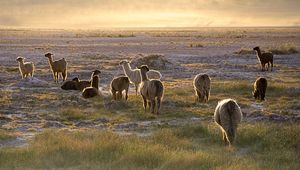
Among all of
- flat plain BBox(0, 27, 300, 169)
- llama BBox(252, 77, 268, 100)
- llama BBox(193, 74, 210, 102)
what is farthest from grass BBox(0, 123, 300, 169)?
llama BBox(252, 77, 268, 100)

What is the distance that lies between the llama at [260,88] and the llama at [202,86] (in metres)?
2.08

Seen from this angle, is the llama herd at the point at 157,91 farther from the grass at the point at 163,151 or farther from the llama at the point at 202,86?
the grass at the point at 163,151

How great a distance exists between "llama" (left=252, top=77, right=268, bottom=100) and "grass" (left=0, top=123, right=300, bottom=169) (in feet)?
19.2

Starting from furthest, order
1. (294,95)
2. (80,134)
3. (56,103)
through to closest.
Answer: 1. (294,95)
2. (56,103)
3. (80,134)

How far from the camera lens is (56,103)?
19094 mm

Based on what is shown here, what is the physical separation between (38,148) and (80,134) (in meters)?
1.79

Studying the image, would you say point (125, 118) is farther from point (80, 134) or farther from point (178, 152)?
point (178, 152)

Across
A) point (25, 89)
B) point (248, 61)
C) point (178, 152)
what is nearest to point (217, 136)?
point (178, 152)

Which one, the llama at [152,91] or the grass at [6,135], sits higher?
the llama at [152,91]

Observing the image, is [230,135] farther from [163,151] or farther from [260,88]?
[260,88]

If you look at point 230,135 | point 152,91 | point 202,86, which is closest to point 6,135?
point 152,91

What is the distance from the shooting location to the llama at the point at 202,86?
62.3 ft

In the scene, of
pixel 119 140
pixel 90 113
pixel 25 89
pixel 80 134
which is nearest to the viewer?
pixel 119 140

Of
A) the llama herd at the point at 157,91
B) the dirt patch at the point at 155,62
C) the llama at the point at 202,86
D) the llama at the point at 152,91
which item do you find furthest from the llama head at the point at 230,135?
the dirt patch at the point at 155,62
